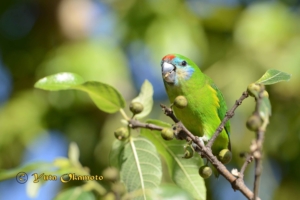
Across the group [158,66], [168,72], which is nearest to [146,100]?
[168,72]

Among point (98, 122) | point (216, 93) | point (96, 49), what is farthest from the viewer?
point (98, 122)

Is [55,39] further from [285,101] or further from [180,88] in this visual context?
[180,88]

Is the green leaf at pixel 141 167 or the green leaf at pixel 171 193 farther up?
the green leaf at pixel 171 193

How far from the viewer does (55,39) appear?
5754 mm

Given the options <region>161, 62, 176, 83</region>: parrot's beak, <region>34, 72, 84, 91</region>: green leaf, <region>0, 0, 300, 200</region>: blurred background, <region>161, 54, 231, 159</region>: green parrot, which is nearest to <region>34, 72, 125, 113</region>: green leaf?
<region>34, 72, 84, 91</region>: green leaf

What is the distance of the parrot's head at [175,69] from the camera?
276cm

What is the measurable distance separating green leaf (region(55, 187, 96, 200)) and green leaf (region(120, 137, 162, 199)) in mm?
261

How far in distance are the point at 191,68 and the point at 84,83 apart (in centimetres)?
125

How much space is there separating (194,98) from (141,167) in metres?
1.01

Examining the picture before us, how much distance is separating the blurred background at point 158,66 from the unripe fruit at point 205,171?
235 centimetres

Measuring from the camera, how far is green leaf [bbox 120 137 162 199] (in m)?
1.82

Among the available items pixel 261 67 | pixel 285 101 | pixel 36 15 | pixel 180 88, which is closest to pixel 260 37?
pixel 261 67

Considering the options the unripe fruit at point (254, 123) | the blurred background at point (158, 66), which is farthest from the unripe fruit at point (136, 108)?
the blurred background at point (158, 66)

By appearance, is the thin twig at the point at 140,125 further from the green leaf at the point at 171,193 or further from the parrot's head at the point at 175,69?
the parrot's head at the point at 175,69
